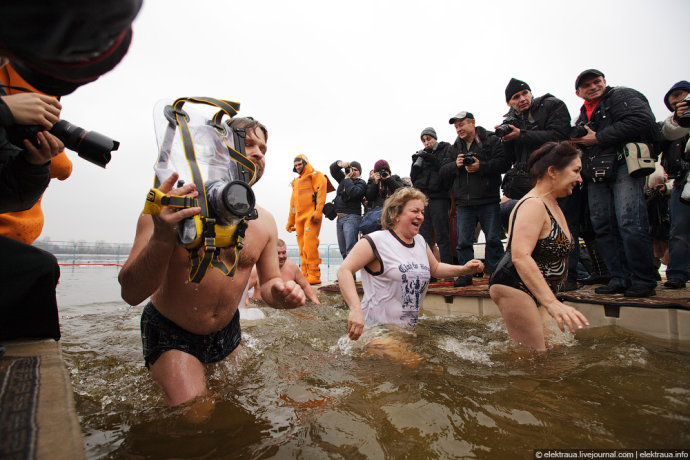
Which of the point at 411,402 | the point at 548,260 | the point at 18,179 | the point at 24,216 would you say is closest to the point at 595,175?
the point at 548,260

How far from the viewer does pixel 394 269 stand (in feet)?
10.5

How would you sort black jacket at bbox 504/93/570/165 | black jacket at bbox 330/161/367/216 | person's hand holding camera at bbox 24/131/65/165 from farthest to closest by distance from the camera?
black jacket at bbox 330/161/367/216
black jacket at bbox 504/93/570/165
person's hand holding camera at bbox 24/131/65/165

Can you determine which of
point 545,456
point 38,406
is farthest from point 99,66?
point 545,456

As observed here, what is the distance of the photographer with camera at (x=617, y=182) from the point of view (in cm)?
358

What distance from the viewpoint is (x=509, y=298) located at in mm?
2723

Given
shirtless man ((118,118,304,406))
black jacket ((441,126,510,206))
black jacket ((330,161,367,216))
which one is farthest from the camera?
black jacket ((330,161,367,216))

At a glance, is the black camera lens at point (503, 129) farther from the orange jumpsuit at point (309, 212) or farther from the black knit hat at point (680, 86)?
the orange jumpsuit at point (309, 212)

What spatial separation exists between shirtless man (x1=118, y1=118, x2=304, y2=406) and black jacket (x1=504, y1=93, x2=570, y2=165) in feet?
11.3

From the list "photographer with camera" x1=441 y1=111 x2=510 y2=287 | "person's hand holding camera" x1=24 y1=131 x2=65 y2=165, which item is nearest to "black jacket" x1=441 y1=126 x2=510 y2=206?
"photographer with camera" x1=441 y1=111 x2=510 y2=287

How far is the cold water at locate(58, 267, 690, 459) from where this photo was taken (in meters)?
1.44

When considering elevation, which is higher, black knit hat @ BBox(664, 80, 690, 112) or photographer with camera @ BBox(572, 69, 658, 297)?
black knit hat @ BBox(664, 80, 690, 112)

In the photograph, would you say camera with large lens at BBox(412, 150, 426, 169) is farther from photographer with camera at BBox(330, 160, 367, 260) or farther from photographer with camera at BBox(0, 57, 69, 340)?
photographer with camera at BBox(0, 57, 69, 340)

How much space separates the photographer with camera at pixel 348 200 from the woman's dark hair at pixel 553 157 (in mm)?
4770

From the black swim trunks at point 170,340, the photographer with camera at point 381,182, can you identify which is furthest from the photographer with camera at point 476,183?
the black swim trunks at point 170,340
